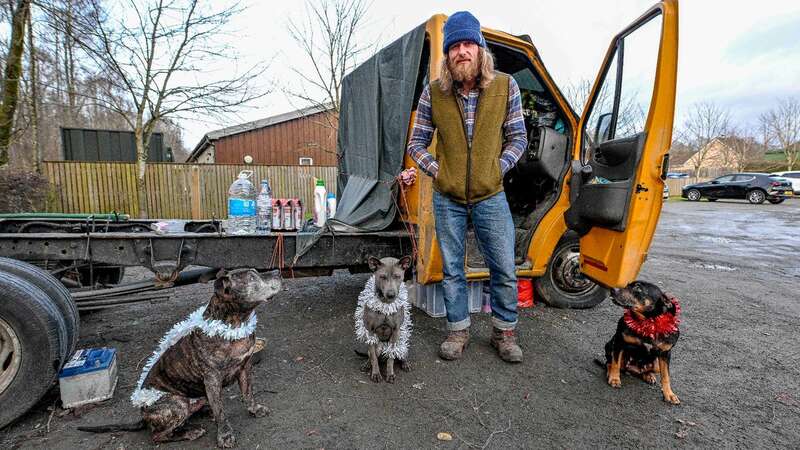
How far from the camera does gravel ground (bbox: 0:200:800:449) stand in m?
2.01

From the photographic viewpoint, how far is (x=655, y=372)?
8.22 feet

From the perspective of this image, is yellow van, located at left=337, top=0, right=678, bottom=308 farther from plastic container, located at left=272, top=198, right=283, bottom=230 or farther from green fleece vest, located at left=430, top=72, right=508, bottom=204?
plastic container, located at left=272, top=198, right=283, bottom=230

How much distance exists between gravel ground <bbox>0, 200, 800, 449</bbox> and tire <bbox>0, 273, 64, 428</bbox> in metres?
0.19

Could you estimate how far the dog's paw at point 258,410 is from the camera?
2.14 metres

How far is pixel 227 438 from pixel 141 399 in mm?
466

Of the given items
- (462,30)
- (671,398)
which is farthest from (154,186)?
(671,398)

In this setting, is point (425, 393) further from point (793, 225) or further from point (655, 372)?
point (793, 225)

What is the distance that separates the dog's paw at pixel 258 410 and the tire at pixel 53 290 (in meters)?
1.12

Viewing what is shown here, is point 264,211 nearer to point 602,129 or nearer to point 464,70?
point 464,70

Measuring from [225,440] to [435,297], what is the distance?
2.14m

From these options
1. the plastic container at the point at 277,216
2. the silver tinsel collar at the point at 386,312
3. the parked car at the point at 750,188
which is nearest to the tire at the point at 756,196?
the parked car at the point at 750,188

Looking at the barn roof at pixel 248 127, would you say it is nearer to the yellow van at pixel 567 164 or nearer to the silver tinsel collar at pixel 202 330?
the yellow van at pixel 567 164

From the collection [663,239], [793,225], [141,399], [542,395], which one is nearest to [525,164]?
[542,395]

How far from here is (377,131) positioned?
396 cm
